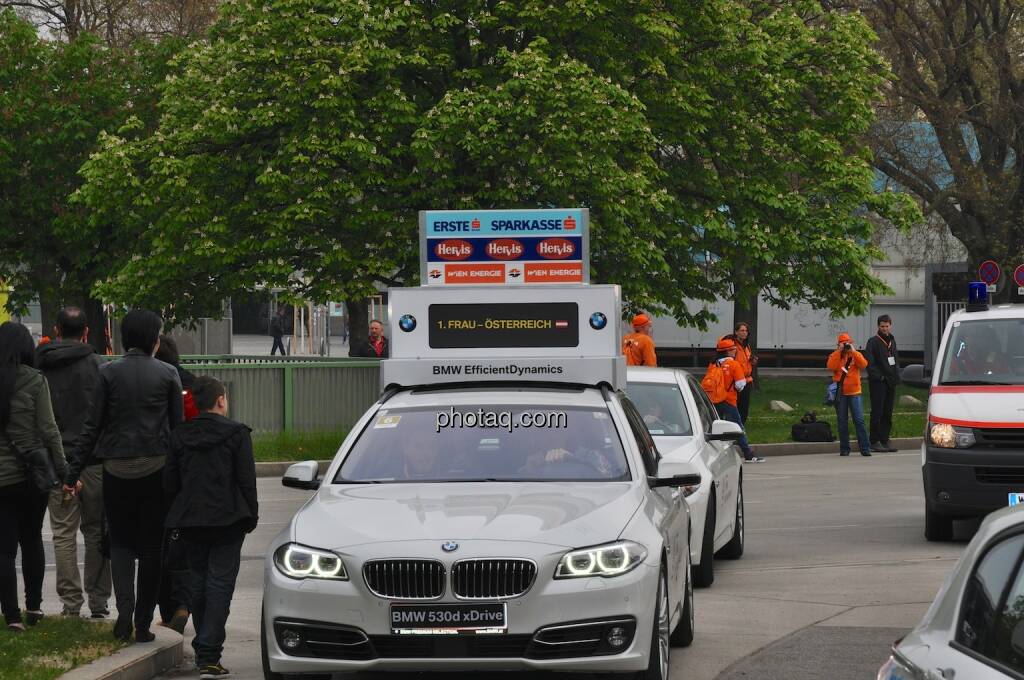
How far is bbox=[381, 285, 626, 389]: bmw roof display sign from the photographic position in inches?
431

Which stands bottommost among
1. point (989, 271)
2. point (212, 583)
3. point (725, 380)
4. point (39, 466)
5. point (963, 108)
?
point (212, 583)

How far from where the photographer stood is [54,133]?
3575 centimetres

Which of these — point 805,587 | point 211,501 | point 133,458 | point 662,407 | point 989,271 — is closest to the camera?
point 211,501

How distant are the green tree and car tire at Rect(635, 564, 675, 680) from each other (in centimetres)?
2858

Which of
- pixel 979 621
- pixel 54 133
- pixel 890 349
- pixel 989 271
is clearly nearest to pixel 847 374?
pixel 890 349

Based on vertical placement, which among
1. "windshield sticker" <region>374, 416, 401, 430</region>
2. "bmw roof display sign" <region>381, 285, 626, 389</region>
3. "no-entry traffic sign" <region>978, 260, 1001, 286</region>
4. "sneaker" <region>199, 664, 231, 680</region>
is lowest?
"sneaker" <region>199, 664, 231, 680</region>

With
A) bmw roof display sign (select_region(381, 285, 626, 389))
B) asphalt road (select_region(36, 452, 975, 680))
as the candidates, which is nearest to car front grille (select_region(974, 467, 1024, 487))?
asphalt road (select_region(36, 452, 975, 680))

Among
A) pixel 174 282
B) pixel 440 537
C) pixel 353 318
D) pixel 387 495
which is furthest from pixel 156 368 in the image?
pixel 353 318

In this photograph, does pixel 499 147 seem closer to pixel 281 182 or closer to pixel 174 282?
pixel 281 182

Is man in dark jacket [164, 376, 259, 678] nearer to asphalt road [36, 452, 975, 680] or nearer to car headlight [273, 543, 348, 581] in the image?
asphalt road [36, 452, 975, 680]

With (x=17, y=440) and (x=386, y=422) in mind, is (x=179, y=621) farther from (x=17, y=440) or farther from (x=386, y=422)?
(x=386, y=422)

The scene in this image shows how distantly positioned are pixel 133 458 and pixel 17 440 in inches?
26.2

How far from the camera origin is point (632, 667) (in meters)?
7.15

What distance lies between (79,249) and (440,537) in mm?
30371
